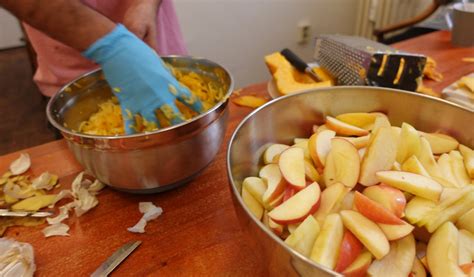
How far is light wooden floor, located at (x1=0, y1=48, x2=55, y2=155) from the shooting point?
2.42m

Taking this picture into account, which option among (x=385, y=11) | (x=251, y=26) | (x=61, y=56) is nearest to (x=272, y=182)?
(x=61, y=56)

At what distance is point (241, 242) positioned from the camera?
573 millimetres

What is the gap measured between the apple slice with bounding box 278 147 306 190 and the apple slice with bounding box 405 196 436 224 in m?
0.13

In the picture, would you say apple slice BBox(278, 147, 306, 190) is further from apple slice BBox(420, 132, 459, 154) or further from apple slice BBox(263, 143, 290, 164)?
apple slice BBox(420, 132, 459, 154)

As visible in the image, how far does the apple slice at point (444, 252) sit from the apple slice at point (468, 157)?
5.2 inches

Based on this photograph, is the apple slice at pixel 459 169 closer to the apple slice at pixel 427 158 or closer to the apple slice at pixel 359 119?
the apple slice at pixel 427 158

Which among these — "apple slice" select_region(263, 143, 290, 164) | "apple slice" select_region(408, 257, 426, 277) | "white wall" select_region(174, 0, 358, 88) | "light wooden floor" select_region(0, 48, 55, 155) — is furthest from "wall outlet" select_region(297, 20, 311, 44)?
"apple slice" select_region(408, 257, 426, 277)

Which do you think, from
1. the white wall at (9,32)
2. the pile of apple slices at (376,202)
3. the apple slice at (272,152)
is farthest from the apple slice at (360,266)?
the white wall at (9,32)

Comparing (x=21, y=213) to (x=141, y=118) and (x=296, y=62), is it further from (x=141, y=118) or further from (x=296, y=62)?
(x=296, y=62)

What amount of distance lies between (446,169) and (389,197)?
0.14 meters

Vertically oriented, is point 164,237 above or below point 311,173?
below

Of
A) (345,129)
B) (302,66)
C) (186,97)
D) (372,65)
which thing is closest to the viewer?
(345,129)

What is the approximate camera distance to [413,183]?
45 centimetres

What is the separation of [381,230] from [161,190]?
38 cm
